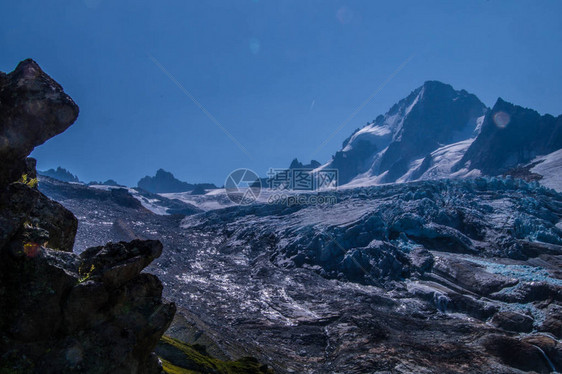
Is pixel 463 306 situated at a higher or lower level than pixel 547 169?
lower

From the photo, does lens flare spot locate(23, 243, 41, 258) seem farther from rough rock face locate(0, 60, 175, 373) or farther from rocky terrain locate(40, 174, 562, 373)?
rocky terrain locate(40, 174, 562, 373)

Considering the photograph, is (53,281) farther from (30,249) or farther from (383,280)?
(383,280)

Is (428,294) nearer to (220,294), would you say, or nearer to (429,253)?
(429,253)

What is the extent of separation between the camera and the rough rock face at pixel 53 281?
10812 mm

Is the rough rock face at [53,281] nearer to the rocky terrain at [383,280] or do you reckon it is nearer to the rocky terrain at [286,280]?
the rocky terrain at [286,280]

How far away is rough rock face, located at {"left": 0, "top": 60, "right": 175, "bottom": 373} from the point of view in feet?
35.5

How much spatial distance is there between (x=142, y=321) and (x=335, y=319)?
1664 inches

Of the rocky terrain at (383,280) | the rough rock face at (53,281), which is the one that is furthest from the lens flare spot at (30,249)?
the rocky terrain at (383,280)

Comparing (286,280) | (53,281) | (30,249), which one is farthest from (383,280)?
(30,249)

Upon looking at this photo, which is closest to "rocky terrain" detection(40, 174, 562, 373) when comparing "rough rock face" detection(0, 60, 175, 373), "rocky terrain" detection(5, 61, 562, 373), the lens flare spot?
"rocky terrain" detection(5, 61, 562, 373)

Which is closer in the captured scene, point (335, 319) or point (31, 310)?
point (31, 310)

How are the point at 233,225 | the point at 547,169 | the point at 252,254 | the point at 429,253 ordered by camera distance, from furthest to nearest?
1. the point at 547,169
2. the point at 233,225
3. the point at 252,254
4. the point at 429,253

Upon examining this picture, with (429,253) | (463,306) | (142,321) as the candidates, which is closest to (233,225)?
(429,253)

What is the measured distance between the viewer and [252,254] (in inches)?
3546
